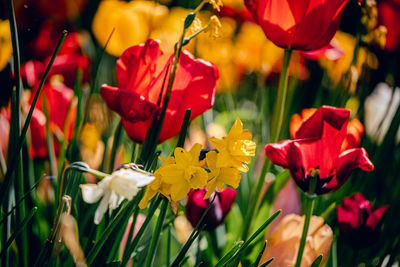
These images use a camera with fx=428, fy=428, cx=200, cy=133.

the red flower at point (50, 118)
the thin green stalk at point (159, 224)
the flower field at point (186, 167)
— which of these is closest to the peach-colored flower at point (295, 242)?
the flower field at point (186, 167)

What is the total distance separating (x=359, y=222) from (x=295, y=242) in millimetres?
68

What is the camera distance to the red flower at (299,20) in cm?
39

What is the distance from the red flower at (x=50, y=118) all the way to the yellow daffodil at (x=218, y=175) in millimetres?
294

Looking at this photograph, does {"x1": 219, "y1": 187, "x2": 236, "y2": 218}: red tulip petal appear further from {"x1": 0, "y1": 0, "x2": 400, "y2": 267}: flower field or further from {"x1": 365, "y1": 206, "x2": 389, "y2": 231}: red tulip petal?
{"x1": 365, "y1": 206, "x2": 389, "y2": 231}: red tulip petal

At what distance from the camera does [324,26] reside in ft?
1.29

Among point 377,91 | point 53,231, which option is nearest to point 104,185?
point 53,231

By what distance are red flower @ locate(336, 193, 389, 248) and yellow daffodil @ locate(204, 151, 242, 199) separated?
0.58ft

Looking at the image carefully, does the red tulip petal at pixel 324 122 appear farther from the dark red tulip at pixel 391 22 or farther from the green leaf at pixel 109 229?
the dark red tulip at pixel 391 22

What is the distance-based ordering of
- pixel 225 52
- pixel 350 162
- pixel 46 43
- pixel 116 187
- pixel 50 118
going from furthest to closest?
pixel 225 52 → pixel 46 43 → pixel 50 118 → pixel 350 162 → pixel 116 187

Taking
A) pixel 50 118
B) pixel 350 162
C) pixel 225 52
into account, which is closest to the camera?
pixel 350 162

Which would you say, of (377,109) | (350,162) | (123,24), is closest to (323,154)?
(350,162)

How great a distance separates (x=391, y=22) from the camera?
684mm

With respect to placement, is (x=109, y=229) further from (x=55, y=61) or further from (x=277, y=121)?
(x=55, y=61)

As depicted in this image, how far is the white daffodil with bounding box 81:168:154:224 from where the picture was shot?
0.24m
